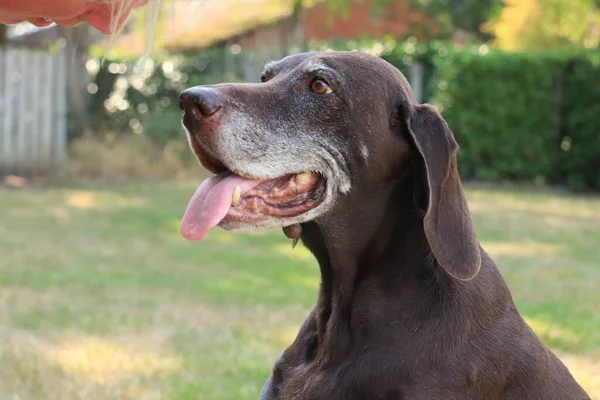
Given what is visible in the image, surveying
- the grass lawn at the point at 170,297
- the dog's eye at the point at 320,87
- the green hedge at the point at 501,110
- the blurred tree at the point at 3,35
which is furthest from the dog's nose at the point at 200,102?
the blurred tree at the point at 3,35

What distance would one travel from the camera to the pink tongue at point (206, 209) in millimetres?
3209

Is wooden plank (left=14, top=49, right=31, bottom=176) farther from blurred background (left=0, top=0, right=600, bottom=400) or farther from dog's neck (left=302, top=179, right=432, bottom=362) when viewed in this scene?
dog's neck (left=302, top=179, right=432, bottom=362)

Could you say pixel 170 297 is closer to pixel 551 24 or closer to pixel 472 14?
pixel 551 24

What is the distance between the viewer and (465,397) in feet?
10.0

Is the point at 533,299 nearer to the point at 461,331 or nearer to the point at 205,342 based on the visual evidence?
the point at 205,342

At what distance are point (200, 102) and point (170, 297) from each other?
4.38 m

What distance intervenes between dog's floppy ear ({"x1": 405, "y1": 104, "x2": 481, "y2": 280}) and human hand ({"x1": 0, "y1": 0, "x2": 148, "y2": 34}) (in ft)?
3.75

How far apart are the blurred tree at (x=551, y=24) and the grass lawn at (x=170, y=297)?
14425 millimetres

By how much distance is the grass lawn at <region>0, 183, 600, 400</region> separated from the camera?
529cm

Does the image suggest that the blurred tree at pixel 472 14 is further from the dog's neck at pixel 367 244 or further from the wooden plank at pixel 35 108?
the dog's neck at pixel 367 244

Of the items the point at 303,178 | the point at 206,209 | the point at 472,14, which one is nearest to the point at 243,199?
the point at 206,209

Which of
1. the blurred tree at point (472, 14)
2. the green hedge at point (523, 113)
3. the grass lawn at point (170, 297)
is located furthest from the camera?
the blurred tree at point (472, 14)

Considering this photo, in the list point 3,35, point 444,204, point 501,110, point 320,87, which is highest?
point 3,35

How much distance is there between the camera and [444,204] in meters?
3.21
